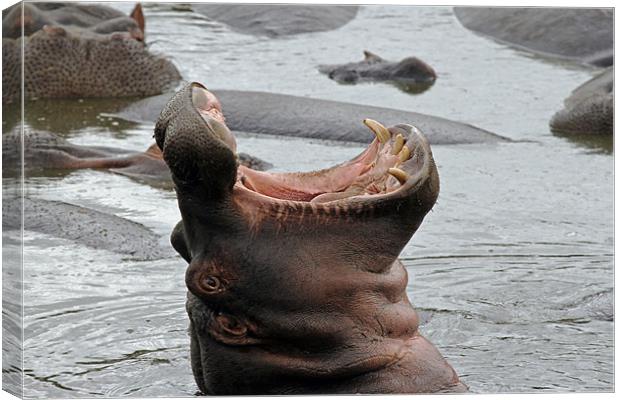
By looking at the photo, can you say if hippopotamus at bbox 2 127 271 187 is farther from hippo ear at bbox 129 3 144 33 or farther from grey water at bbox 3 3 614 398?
hippo ear at bbox 129 3 144 33

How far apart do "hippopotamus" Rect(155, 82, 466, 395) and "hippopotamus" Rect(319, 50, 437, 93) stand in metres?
8.31

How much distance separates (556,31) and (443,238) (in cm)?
602

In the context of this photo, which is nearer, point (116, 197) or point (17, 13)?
point (17, 13)

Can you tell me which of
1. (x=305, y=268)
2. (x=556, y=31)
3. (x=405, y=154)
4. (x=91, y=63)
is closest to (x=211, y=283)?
(x=305, y=268)

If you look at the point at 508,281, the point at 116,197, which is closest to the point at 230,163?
the point at 508,281

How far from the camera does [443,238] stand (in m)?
6.55

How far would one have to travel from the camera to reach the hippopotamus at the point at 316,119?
31.5 ft

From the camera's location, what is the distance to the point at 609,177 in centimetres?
830

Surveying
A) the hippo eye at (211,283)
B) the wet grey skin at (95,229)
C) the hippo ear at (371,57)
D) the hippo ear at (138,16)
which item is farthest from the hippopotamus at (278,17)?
the hippo eye at (211,283)

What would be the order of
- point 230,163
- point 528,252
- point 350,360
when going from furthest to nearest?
point 528,252, point 350,360, point 230,163

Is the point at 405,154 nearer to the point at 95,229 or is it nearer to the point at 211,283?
the point at 211,283

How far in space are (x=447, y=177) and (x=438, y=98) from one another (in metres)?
3.01

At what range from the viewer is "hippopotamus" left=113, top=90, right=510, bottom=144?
9594 mm

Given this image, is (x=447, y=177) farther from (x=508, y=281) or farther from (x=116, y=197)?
(x=508, y=281)
